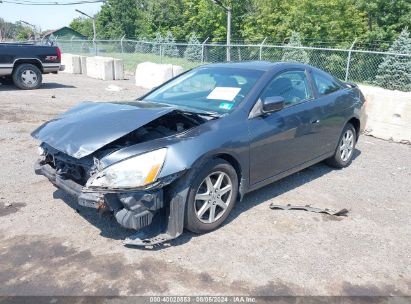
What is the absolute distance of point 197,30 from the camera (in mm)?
46625

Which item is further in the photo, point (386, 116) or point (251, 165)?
point (386, 116)

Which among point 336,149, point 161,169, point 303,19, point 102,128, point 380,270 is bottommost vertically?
point 380,270

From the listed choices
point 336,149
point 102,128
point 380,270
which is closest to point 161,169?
point 102,128

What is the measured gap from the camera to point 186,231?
3771mm

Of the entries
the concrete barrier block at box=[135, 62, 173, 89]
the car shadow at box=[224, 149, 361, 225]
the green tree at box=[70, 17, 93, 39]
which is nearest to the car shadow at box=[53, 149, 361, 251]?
the car shadow at box=[224, 149, 361, 225]

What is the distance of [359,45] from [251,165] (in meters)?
25.9

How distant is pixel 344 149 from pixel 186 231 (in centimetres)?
300

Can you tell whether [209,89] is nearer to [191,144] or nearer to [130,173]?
[191,144]

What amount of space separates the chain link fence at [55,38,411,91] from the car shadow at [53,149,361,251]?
854 cm

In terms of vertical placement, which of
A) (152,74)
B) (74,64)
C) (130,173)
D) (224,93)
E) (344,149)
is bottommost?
(344,149)

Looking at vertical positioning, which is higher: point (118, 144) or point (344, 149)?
point (118, 144)

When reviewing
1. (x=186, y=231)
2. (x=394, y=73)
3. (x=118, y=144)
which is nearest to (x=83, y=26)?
(x=394, y=73)

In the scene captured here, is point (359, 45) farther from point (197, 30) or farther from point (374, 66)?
point (197, 30)

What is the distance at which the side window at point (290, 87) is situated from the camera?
4336 millimetres
